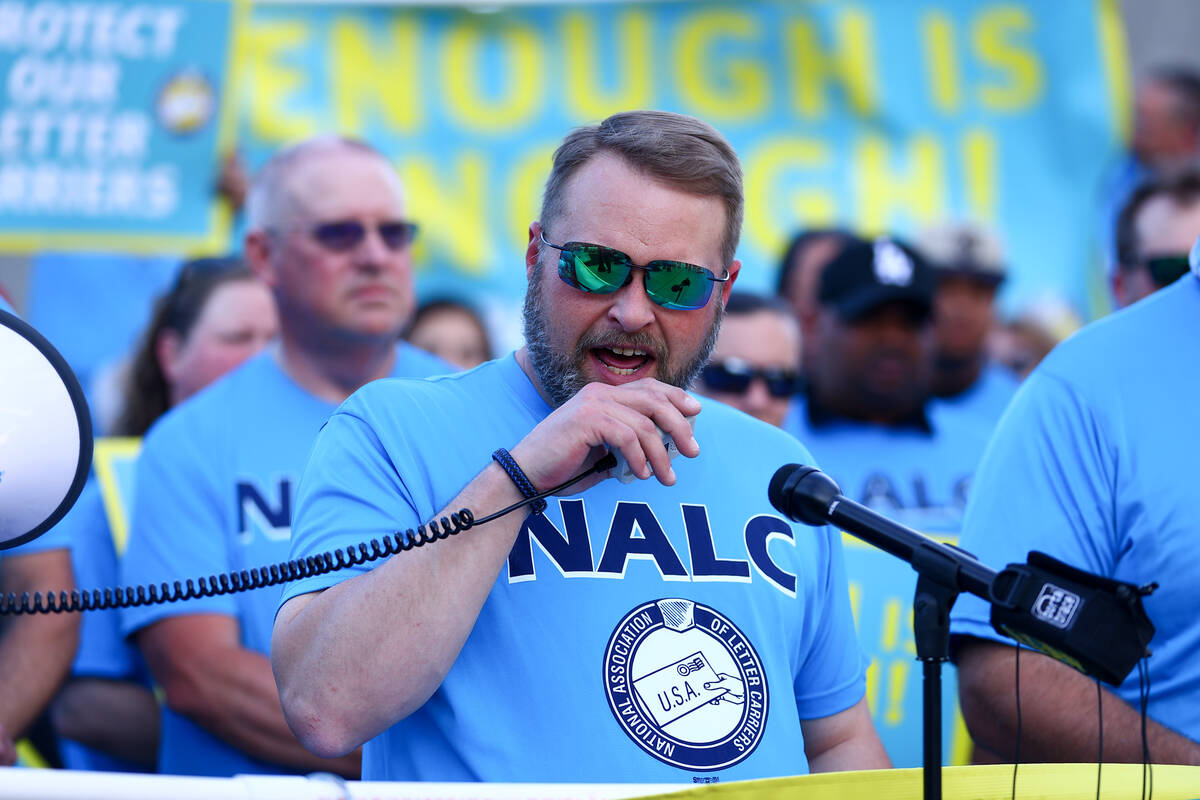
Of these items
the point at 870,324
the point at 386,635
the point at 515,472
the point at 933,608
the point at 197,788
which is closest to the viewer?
the point at 197,788

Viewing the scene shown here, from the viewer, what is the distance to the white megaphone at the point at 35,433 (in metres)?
1.82

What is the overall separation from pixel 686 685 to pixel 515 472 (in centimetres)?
43

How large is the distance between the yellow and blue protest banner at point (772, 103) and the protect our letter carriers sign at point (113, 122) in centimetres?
40

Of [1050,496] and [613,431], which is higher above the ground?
[613,431]

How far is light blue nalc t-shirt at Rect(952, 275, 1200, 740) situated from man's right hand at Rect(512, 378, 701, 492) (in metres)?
0.90

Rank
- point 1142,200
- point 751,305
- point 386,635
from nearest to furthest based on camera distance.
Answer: point 386,635, point 751,305, point 1142,200

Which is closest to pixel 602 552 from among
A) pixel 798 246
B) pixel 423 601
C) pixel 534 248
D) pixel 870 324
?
pixel 423 601

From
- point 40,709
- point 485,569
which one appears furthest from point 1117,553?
point 40,709

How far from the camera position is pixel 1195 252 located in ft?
9.36

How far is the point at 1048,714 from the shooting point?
101 inches

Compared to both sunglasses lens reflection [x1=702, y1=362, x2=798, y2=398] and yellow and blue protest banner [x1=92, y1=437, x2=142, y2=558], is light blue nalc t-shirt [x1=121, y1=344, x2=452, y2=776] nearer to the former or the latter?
yellow and blue protest banner [x1=92, y1=437, x2=142, y2=558]

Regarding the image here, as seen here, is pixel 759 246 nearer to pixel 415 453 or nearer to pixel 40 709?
pixel 40 709

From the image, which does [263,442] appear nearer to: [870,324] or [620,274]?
[620,274]

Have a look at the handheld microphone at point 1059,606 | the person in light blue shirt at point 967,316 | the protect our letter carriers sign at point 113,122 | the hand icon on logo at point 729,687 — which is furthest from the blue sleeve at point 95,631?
the person in light blue shirt at point 967,316
